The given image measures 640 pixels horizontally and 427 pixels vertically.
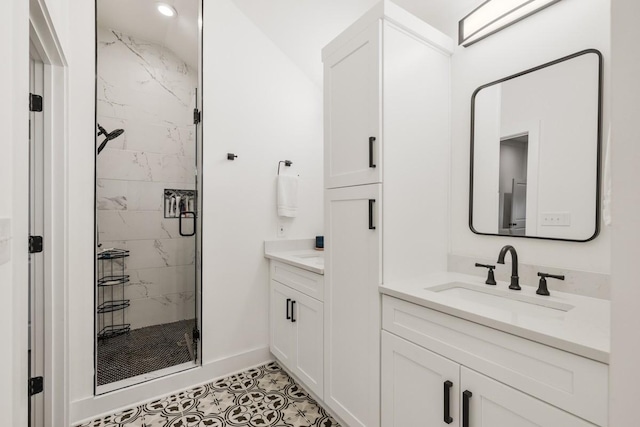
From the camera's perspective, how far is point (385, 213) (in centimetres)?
146

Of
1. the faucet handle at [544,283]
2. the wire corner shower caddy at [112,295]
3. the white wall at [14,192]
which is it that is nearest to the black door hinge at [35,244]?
the white wall at [14,192]

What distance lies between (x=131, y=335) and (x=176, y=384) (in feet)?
3.70

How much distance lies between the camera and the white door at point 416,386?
114 centimetres

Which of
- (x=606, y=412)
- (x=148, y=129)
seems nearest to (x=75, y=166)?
(x=148, y=129)

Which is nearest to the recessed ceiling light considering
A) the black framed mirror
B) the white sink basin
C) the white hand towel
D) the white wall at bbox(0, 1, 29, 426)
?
the white hand towel

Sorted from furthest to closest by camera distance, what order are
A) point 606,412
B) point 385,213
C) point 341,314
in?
point 341,314, point 385,213, point 606,412

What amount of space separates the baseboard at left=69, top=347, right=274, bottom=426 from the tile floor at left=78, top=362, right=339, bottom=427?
0.15ft

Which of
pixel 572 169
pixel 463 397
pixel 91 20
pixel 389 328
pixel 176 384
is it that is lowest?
pixel 176 384

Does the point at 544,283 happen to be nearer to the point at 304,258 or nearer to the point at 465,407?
the point at 465,407

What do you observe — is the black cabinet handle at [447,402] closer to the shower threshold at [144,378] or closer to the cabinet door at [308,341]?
the cabinet door at [308,341]

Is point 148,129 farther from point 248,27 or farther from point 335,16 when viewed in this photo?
point 335,16

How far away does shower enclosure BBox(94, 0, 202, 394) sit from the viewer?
9.16 feet

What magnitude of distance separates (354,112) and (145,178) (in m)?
2.49

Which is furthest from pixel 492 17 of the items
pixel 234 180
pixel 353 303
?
pixel 234 180
